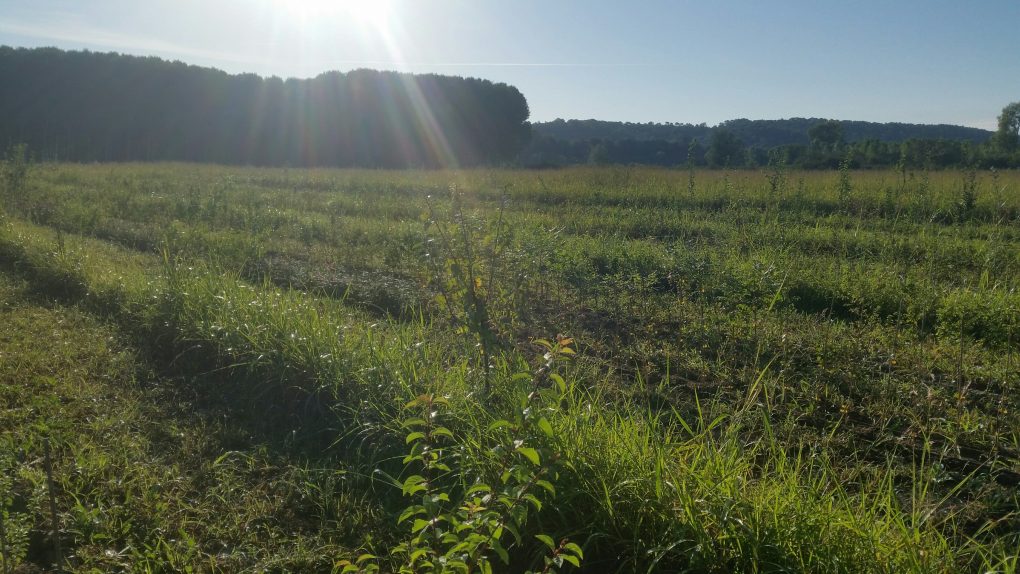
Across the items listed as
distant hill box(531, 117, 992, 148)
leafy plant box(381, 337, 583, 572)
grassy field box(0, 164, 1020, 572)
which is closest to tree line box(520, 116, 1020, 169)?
distant hill box(531, 117, 992, 148)

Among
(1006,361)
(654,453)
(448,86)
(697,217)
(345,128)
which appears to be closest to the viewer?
(654,453)

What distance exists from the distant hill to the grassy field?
4019 centimetres

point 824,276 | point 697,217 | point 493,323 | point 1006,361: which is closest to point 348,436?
point 493,323

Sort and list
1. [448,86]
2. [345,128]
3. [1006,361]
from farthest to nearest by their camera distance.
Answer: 1. [448,86]
2. [345,128]
3. [1006,361]

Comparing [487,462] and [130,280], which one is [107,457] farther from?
[130,280]

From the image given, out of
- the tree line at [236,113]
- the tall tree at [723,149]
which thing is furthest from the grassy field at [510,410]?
the tree line at [236,113]

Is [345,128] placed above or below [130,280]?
above

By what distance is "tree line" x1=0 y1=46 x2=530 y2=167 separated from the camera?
144 ft

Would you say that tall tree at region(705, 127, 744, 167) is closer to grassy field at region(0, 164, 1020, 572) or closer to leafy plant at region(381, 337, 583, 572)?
grassy field at region(0, 164, 1020, 572)

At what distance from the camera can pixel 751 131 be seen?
5450 cm

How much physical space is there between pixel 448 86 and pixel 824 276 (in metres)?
50.1

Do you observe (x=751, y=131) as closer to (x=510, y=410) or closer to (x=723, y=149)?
(x=723, y=149)

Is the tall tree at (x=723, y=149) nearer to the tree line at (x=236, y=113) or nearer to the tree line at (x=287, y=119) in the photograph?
the tree line at (x=287, y=119)

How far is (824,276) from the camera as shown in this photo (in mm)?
6566
